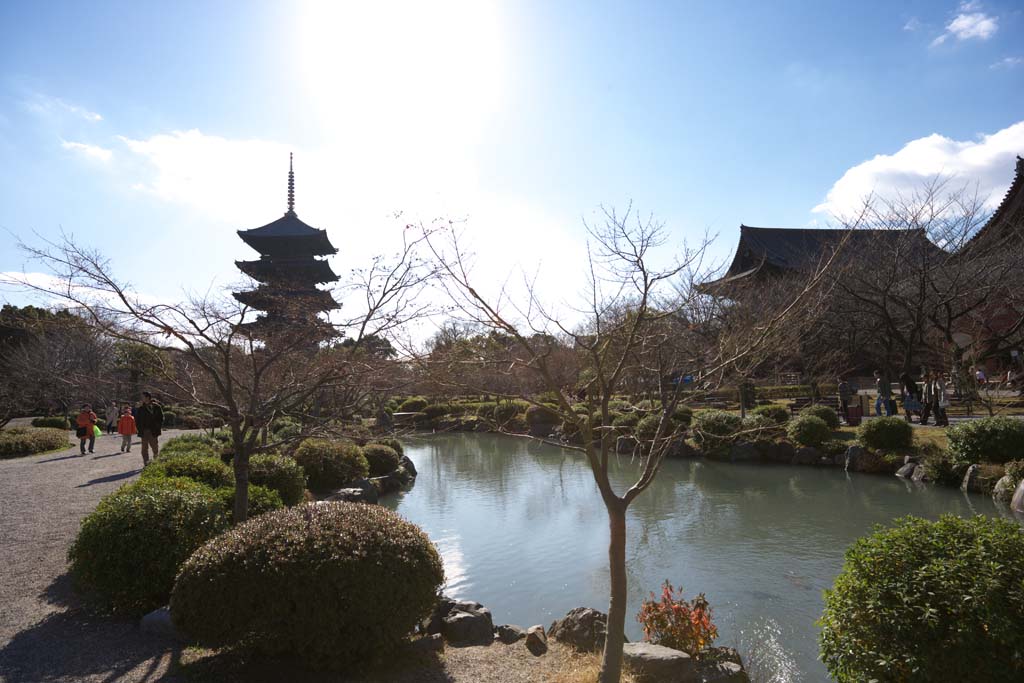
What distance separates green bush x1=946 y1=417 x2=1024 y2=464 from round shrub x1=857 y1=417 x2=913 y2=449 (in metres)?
1.71

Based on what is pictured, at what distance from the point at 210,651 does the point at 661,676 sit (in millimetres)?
3263

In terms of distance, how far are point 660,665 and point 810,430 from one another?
12755 millimetres

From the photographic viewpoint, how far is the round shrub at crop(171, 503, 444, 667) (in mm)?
4020

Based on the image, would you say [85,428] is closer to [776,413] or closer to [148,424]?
[148,424]

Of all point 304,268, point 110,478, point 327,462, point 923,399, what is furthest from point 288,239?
point 923,399

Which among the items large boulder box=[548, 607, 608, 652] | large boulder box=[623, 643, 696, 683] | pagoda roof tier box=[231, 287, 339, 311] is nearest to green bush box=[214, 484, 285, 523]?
pagoda roof tier box=[231, 287, 339, 311]

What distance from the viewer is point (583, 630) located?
16.8 ft

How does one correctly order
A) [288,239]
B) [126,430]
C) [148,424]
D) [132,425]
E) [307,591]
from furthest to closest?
[288,239], [132,425], [126,430], [148,424], [307,591]

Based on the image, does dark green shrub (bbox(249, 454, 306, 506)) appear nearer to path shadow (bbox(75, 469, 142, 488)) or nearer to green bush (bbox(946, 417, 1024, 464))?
path shadow (bbox(75, 469, 142, 488))

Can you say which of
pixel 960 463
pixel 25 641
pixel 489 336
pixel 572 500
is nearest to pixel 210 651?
pixel 25 641

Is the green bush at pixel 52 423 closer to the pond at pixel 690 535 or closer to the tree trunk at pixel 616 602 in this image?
the pond at pixel 690 535

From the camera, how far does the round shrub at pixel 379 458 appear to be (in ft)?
46.5

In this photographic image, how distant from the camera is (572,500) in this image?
485 inches

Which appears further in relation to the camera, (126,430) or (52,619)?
(126,430)
